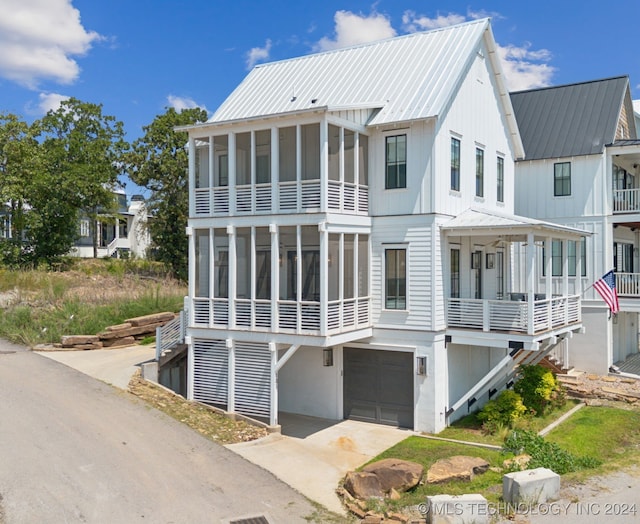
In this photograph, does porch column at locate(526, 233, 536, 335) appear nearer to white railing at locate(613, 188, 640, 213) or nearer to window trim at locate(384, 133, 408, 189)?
window trim at locate(384, 133, 408, 189)

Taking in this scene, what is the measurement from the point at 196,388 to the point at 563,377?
43.8ft

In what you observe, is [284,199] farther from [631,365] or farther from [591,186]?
[631,365]

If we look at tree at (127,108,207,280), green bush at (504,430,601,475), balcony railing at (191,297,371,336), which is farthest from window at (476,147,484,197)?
tree at (127,108,207,280)

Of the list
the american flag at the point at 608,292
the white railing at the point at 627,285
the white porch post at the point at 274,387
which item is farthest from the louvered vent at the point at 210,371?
the white railing at the point at 627,285

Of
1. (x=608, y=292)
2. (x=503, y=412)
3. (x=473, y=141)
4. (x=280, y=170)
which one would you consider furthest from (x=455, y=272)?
(x=608, y=292)

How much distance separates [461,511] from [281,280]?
28.1ft

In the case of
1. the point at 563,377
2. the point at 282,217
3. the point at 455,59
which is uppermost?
the point at 455,59

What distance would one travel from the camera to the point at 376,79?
738 inches

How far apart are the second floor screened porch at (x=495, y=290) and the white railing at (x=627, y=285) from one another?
229 inches

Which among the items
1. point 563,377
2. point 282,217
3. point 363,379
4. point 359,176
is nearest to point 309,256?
point 282,217

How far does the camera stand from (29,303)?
23797mm

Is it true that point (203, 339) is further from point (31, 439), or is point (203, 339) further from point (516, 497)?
point (516, 497)

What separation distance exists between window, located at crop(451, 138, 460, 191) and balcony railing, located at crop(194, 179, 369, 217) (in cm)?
259

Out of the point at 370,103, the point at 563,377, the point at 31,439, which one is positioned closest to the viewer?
the point at 31,439
